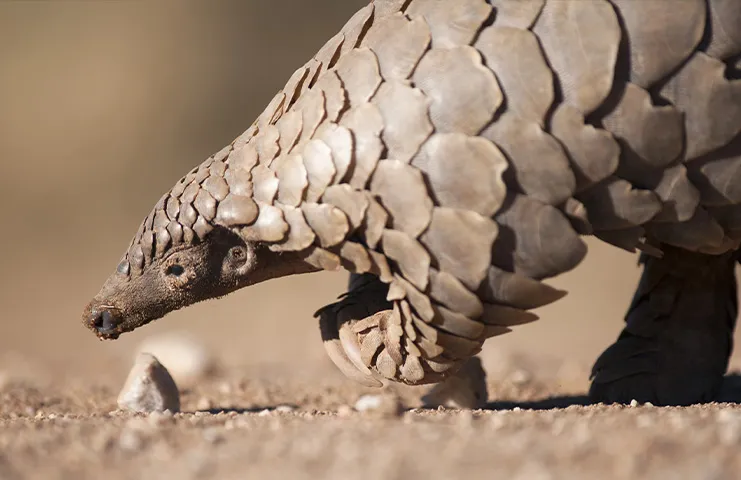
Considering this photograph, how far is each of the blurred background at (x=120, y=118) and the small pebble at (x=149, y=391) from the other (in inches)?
208

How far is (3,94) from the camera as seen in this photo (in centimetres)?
906

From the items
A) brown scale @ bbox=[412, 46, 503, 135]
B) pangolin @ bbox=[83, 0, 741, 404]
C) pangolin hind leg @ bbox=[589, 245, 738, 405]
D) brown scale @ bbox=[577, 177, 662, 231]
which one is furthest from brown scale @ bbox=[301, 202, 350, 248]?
pangolin hind leg @ bbox=[589, 245, 738, 405]

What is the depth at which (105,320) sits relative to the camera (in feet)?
8.25

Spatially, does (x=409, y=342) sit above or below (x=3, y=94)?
below

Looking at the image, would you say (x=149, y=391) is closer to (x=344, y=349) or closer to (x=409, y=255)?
(x=344, y=349)

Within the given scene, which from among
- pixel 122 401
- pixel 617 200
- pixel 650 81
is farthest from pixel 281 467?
pixel 122 401

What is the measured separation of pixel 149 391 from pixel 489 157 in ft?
4.36

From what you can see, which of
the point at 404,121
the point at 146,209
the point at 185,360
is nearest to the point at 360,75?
the point at 404,121

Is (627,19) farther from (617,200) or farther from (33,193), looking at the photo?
(33,193)

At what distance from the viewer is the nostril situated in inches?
98.7

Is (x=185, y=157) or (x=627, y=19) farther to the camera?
(x=185, y=157)

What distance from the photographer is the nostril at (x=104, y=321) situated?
8.22 feet

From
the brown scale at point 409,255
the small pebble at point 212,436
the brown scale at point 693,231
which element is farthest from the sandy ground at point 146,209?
the small pebble at point 212,436

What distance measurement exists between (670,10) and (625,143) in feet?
0.97
